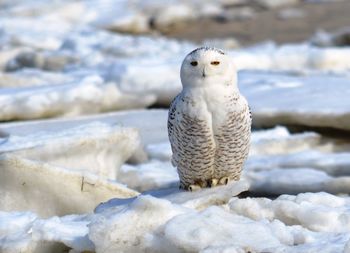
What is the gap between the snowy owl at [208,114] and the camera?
Result: 11.0 ft

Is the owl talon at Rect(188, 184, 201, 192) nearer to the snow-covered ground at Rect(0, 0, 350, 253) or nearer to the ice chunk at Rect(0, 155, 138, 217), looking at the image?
the snow-covered ground at Rect(0, 0, 350, 253)

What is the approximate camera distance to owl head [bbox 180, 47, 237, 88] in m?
3.33

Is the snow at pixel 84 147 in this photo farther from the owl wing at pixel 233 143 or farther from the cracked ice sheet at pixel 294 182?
the owl wing at pixel 233 143

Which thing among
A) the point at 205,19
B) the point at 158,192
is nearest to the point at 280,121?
the point at 158,192

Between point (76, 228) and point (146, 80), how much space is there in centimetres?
322

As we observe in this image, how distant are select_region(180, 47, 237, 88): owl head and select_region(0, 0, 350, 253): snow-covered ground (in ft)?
1.23

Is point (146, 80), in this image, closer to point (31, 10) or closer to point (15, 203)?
point (15, 203)

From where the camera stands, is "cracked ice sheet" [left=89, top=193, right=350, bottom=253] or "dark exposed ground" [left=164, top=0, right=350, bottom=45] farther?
"dark exposed ground" [left=164, top=0, right=350, bottom=45]

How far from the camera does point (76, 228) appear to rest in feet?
10.4

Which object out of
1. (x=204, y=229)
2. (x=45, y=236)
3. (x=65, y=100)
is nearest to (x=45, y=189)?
(x=45, y=236)

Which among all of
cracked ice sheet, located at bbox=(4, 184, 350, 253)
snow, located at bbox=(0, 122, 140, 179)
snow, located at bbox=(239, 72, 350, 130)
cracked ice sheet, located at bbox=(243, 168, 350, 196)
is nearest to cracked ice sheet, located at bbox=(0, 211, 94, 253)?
cracked ice sheet, located at bbox=(4, 184, 350, 253)

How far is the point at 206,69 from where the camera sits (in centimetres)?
333

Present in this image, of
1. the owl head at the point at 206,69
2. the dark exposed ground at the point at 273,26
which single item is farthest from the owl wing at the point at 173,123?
the dark exposed ground at the point at 273,26

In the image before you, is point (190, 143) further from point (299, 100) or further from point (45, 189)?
point (299, 100)
